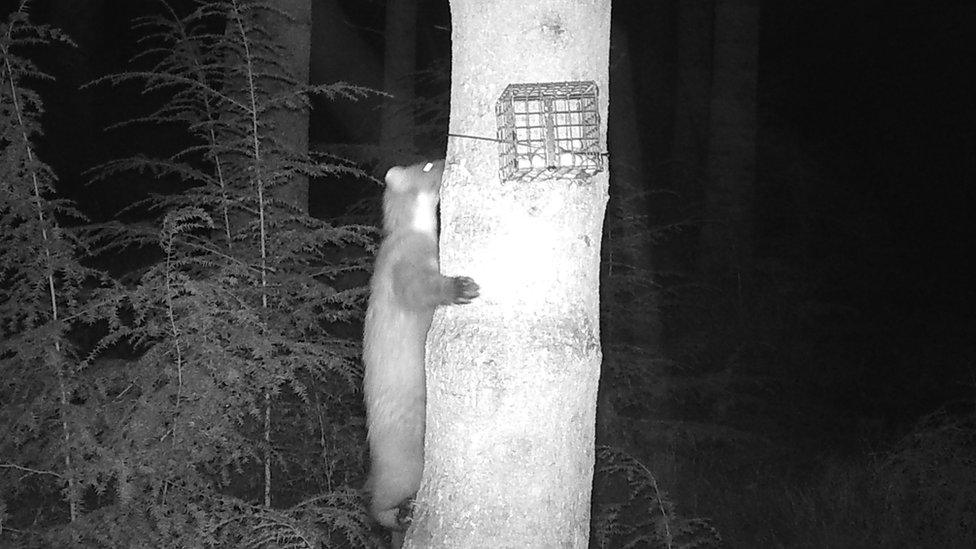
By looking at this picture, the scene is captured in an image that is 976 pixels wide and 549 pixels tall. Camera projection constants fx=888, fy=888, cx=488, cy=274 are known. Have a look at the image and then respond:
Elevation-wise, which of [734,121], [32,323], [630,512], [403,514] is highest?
[734,121]

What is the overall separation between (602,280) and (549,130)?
561 cm

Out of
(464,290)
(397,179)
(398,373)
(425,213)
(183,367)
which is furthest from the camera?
(397,179)

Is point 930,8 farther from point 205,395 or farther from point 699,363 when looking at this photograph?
point 205,395

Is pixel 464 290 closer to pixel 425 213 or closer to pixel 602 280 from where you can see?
pixel 425 213

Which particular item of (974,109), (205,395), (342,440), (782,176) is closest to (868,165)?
(974,109)

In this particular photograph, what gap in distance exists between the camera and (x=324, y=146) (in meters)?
8.76

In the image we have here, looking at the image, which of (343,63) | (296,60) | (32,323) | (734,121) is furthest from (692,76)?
(32,323)

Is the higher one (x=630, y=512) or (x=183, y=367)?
(x=183, y=367)

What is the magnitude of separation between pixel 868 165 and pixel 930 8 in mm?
3506

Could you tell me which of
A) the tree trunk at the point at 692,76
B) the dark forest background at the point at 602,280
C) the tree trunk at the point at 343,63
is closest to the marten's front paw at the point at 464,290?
the dark forest background at the point at 602,280

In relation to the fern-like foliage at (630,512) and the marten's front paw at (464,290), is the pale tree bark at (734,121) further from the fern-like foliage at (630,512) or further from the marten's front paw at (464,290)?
the marten's front paw at (464,290)

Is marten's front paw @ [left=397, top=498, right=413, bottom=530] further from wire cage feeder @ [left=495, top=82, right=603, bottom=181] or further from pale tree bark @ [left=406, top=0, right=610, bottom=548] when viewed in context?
wire cage feeder @ [left=495, top=82, right=603, bottom=181]

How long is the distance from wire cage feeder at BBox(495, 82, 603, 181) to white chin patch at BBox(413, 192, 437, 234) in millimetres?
2177

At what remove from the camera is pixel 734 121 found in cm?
1320
